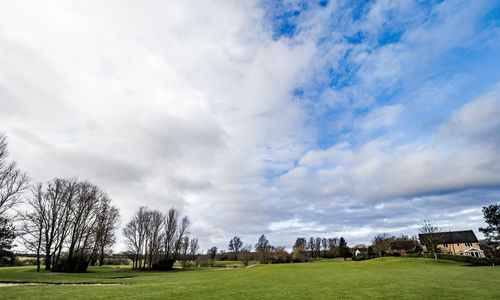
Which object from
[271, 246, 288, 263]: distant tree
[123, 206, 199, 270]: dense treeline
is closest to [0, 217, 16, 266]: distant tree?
[123, 206, 199, 270]: dense treeline

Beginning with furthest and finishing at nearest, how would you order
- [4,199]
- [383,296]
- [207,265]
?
[207,265]
[4,199]
[383,296]

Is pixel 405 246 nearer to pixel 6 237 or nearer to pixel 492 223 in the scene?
pixel 492 223

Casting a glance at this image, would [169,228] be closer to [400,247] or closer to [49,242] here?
[49,242]

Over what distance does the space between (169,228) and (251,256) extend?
33.6 m

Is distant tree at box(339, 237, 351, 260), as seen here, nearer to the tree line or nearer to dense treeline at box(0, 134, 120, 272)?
the tree line

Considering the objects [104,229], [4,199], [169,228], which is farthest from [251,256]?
[4,199]

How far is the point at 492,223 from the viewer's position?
45844 millimetres

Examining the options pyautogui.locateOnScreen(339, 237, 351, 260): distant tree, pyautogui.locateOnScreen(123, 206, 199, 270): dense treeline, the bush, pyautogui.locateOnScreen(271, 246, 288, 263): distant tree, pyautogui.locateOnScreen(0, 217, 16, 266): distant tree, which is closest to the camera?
pyautogui.locateOnScreen(0, 217, 16, 266): distant tree

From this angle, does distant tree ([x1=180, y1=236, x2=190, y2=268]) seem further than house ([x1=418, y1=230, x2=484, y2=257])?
No

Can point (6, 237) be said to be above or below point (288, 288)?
above

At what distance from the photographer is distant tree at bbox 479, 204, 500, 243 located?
45050mm

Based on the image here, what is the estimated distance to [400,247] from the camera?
11094 cm

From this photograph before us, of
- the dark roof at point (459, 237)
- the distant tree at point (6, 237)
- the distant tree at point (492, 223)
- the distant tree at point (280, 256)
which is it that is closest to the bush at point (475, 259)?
the distant tree at point (492, 223)

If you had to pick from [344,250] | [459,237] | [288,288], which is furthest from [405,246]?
[288,288]
